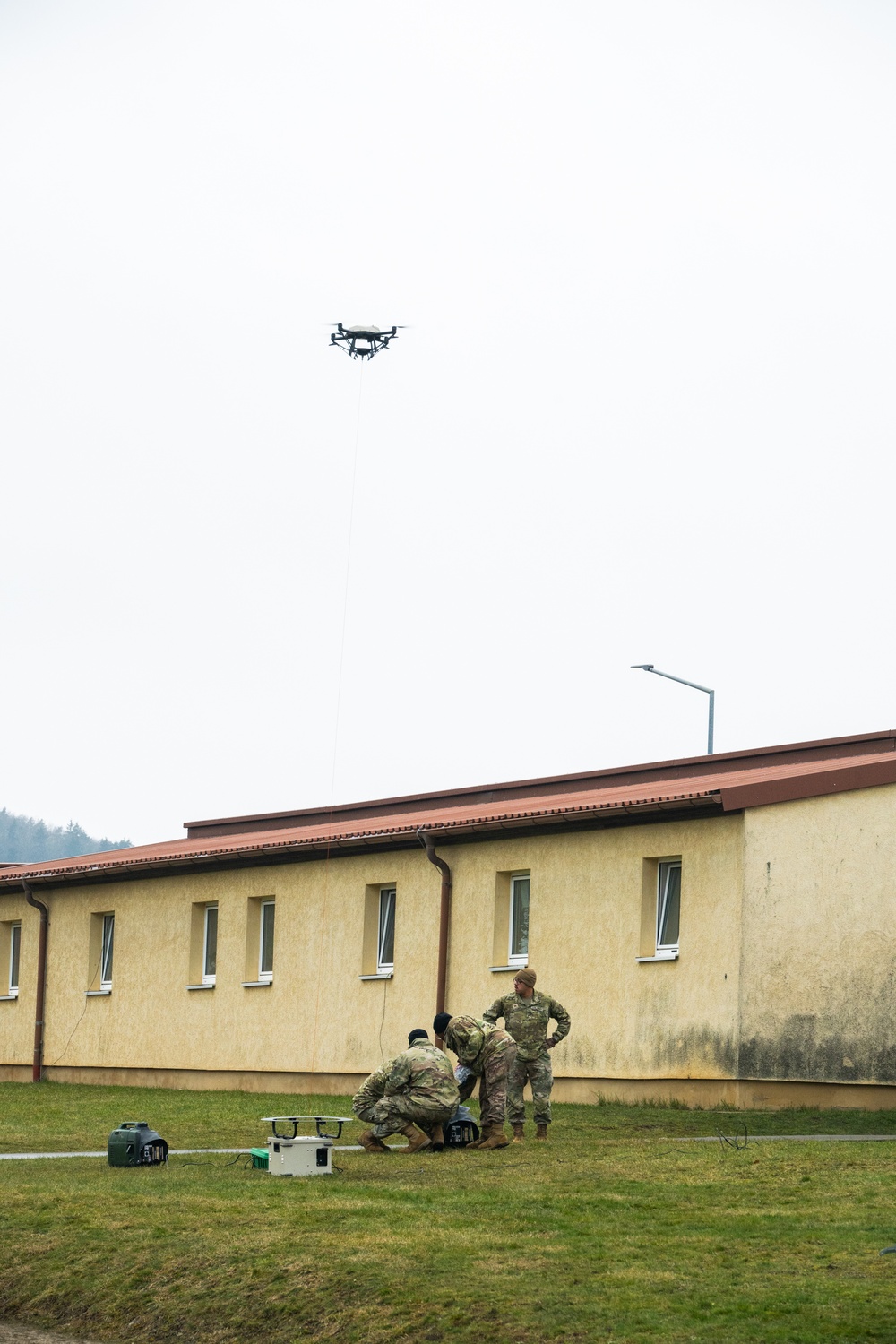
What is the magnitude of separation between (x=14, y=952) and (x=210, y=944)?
6073 millimetres

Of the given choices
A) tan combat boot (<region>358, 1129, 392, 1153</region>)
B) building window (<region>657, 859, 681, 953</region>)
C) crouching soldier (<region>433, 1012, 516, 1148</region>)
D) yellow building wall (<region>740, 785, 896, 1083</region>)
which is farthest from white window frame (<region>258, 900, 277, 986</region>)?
tan combat boot (<region>358, 1129, 392, 1153</region>)

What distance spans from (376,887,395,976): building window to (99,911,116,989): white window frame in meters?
6.61

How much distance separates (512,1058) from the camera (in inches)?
710

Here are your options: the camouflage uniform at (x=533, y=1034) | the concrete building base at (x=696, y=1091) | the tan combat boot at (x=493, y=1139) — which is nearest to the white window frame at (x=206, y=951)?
the concrete building base at (x=696, y=1091)

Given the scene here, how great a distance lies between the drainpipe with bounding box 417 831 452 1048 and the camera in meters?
26.4

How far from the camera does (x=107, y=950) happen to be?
33438 mm

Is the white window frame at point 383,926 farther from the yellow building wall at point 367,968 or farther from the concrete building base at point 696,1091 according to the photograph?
the concrete building base at point 696,1091

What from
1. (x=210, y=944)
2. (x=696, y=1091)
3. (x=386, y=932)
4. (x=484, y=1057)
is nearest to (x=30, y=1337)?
(x=484, y=1057)

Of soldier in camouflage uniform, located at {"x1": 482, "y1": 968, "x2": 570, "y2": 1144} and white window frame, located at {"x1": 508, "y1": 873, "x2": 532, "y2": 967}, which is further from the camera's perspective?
white window frame, located at {"x1": 508, "y1": 873, "x2": 532, "y2": 967}

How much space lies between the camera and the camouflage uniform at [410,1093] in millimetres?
16828

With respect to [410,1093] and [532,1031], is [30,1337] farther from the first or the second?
[532,1031]

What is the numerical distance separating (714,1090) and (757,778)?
403cm

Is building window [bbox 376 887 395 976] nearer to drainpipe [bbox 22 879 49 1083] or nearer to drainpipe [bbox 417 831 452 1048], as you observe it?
drainpipe [bbox 417 831 452 1048]

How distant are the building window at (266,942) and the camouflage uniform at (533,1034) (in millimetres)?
11756
